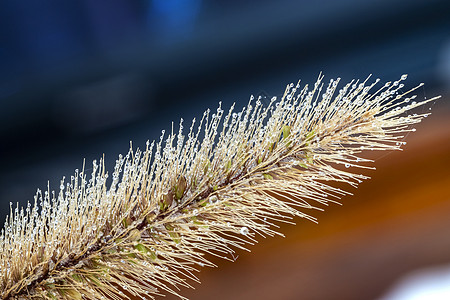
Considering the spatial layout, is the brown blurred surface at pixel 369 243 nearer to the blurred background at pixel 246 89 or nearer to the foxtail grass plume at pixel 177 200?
the blurred background at pixel 246 89

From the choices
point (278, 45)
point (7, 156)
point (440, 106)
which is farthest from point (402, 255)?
point (7, 156)

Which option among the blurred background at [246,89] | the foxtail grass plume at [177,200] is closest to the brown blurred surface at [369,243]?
the blurred background at [246,89]

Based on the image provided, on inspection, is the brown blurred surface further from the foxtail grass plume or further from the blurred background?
the foxtail grass plume

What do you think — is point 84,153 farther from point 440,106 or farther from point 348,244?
point 440,106

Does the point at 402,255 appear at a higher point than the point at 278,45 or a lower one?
lower

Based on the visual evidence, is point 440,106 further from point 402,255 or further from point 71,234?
point 71,234

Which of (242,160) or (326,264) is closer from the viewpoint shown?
(242,160)

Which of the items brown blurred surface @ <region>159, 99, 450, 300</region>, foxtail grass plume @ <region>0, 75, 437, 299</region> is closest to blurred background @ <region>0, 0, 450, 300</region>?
brown blurred surface @ <region>159, 99, 450, 300</region>

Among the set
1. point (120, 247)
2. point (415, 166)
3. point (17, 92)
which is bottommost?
point (120, 247)
